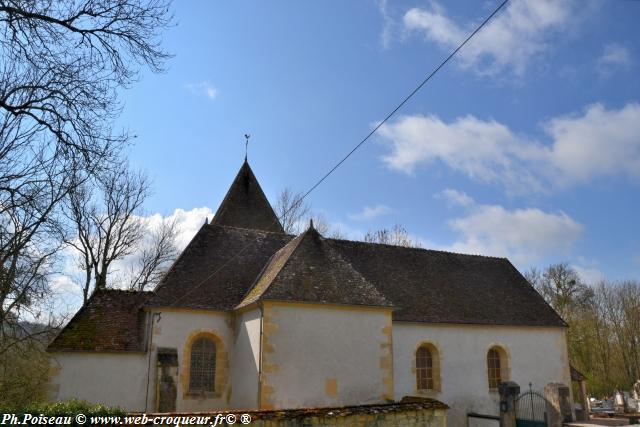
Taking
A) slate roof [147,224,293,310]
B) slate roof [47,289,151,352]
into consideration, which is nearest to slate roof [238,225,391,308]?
slate roof [147,224,293,310]

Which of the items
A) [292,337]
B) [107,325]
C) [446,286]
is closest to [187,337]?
[107,325]

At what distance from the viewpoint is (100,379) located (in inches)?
552

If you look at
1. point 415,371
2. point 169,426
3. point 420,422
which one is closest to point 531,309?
point 415,371

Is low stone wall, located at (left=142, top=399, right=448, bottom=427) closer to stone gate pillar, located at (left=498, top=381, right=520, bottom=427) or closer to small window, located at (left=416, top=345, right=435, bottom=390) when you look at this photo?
stone gate pillar, located at (left=498, top=381, right=520, bottom=427)

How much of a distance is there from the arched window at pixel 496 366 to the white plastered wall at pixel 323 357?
5882 mm

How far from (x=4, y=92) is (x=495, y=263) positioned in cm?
2031

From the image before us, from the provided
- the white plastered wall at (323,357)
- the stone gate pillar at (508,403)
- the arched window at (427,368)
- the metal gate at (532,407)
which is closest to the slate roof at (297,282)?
the white plastered wall at (323,357)

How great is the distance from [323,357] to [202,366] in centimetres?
399

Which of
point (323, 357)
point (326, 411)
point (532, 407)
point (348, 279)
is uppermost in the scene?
point (348, 279)

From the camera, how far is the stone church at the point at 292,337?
13.7m

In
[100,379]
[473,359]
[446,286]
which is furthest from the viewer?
[446,286]

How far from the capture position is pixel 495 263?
22.8 meters

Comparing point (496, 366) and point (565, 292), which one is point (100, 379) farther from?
point (565, 292)

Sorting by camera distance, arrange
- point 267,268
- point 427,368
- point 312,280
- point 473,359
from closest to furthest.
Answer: point 312,280 → point 267,268 → point 427,368 → point 473,359
